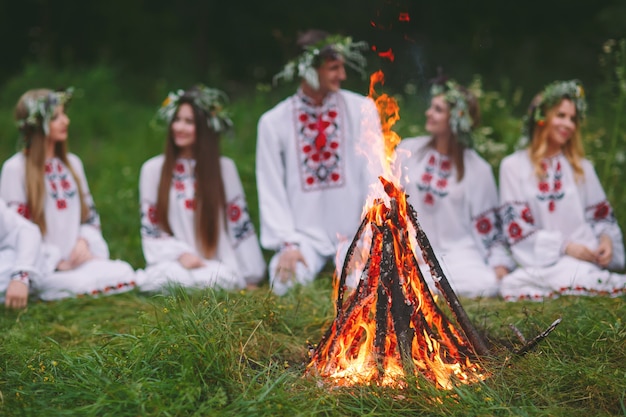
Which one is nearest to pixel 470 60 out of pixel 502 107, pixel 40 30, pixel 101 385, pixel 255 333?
pixel 502 107

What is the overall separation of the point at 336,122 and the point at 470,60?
8042 millimetres

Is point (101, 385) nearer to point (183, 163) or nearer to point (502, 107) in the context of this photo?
point (183, 163)

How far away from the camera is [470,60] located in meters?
13.2

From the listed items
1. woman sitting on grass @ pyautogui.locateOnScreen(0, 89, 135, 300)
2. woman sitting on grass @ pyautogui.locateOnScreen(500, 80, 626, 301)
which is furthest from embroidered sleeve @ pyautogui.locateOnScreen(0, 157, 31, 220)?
woman sitting on grass @ pyautogui.locateOnScreen(500, 80, 626, 301)

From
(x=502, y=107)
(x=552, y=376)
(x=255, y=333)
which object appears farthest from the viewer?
(x=502, y=107)

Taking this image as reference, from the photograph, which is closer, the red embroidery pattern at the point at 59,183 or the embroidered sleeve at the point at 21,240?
the embroidered sleeve at the point at 21,240

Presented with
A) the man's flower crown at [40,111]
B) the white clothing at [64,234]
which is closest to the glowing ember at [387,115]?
the white clothing at [64,234]

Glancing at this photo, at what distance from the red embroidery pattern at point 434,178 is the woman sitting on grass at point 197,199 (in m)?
1.35

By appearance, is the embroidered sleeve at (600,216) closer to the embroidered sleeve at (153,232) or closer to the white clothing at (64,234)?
the embroidered sleeve at (153,232)

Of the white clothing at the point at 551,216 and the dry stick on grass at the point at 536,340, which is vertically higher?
the white clothing at the point at 551,216

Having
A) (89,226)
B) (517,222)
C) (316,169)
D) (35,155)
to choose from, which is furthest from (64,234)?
(517,222)

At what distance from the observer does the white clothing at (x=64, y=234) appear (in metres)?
5.39

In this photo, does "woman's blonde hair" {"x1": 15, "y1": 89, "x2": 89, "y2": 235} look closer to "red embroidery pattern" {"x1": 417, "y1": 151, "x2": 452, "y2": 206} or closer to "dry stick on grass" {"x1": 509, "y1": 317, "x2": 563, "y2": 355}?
"red embroidery pattern" {"x1": 417, "y1": 151, "x2": 452, "y2": 206}

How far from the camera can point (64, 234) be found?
5.69 m
